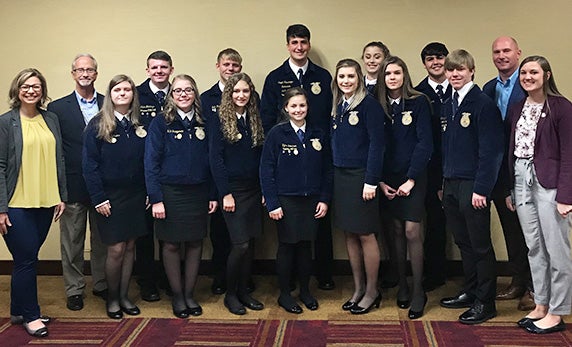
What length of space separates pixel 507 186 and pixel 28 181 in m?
2.91

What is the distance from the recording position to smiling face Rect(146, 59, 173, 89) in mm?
3971

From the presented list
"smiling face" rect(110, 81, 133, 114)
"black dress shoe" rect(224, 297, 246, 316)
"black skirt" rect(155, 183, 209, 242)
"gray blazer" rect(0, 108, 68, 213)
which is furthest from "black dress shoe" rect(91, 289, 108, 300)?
"smiling face" rect(110, 81, 133, 114)

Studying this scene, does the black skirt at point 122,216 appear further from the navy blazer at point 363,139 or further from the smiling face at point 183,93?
the navy blazer at point 363,139

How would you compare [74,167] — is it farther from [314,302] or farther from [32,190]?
[314,302]

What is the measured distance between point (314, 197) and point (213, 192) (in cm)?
66

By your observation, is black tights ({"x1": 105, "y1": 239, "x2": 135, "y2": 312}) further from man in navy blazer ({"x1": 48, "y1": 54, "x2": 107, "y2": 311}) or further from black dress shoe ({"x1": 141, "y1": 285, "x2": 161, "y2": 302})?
man in navy blazer ({"x1": 48, "y1": 54, "x2": 107, "y2": 311})

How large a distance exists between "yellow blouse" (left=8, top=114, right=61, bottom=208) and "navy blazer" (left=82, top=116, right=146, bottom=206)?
0.64 feet

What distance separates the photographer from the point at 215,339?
343 centimetres

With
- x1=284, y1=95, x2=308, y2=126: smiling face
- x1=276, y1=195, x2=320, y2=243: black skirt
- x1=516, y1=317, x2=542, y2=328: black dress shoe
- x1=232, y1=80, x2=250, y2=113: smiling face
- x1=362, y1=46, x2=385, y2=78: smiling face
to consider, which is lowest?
x1=516, y1=317, x2=542, y2=328: black dress shoe

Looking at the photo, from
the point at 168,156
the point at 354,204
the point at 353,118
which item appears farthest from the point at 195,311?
the point at 353,118

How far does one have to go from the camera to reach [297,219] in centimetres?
373

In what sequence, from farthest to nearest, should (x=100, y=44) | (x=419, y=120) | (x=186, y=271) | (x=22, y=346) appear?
(x=100, y=44), (x=186, y=271), (x=419, y=120), (x=22, y=346)

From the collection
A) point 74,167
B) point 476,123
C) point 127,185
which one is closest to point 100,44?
point 74,167

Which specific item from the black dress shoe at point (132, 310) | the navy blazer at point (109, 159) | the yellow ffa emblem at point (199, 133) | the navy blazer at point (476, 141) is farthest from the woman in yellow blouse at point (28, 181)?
the navy blazer at point (476, 141)
